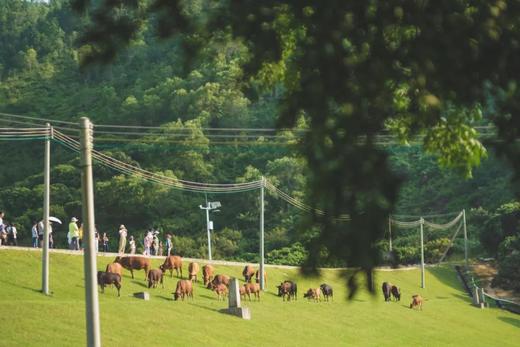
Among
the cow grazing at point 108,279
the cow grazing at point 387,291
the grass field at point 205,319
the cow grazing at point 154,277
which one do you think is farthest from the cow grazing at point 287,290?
the cow grazing at point 108,279

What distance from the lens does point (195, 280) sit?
5188 cm

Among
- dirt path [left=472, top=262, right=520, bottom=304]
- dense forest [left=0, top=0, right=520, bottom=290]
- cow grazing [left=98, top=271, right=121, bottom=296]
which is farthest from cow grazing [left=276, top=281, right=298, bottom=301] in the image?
→ dense forest [left=0, top=0, right=520, bottom=290]

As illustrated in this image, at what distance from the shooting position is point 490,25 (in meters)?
8.31

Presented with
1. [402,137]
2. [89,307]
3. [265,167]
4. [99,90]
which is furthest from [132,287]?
[99,90]

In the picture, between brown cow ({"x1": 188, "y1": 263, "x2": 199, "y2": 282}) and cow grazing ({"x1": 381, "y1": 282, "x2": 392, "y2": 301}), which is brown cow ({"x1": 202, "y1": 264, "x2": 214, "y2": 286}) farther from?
cow grazing ({"x1": 381, "y1": 282, "x2": 392, "y2": 301})

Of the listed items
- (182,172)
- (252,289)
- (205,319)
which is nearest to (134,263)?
(252,289)

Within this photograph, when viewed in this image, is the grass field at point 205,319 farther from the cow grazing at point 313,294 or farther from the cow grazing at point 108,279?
the cow grazing at point 313,294

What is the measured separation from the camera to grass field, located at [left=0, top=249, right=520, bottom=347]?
113 ft

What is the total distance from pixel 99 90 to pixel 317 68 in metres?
116

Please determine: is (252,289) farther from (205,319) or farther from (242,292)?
(205,319)

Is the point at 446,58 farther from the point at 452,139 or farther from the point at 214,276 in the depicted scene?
the point at 214,276

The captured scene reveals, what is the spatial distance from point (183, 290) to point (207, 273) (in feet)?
22.9

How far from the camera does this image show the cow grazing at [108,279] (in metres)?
42.8

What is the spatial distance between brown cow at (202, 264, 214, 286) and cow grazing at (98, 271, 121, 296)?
867cm
